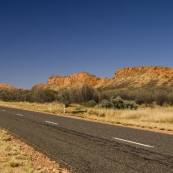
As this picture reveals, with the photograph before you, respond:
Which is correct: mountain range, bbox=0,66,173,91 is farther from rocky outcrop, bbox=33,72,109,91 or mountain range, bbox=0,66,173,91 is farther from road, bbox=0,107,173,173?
road, bbox=0,107,173,173

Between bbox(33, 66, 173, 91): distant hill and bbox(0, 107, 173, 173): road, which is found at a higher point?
bbox(33, 66, 173, 91): distant hill

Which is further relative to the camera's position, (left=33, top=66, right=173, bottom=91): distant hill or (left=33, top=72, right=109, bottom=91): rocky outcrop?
(left=33, top=72, right=109, bottom=91): rocky outcrop

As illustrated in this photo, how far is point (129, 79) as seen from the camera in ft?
384

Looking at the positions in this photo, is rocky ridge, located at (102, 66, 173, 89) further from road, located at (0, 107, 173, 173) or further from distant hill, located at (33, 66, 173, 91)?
road, located at (0, 107, 173, 173)

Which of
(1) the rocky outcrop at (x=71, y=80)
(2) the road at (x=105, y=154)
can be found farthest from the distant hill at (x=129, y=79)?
(2) the road at (x=105, y=154)

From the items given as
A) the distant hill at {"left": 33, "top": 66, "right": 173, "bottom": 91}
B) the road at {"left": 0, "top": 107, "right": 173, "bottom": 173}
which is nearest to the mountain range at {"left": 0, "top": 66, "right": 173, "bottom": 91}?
the distant hill at {"left": 33, "top": 66, "right": 173, "bottom": 91}

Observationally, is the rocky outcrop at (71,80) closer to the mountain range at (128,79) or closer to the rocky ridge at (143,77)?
the mountain range at (128,79)

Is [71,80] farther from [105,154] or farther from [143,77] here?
[105,154]

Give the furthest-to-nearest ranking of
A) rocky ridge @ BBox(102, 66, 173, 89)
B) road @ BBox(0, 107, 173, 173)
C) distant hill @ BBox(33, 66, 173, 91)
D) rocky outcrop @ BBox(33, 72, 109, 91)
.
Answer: rocky outcrop @ BBox(33, 72, 109, 91) → distant hill @ BBox(33, 66, 173, 91) → rocky ridge @ BBox(102, 66, 173, 89) → road @ BBox(0, 107, 173, 173)

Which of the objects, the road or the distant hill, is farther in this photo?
the distant hill

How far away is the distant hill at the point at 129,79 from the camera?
10012 centimetres

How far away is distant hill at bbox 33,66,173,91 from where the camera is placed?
10012 cm

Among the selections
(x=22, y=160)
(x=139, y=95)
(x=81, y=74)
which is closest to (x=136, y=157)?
(x=22, y=160)

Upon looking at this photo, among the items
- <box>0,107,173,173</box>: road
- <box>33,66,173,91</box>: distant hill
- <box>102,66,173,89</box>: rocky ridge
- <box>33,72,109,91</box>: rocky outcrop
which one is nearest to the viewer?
<box>0,107,173,173</box>: road
